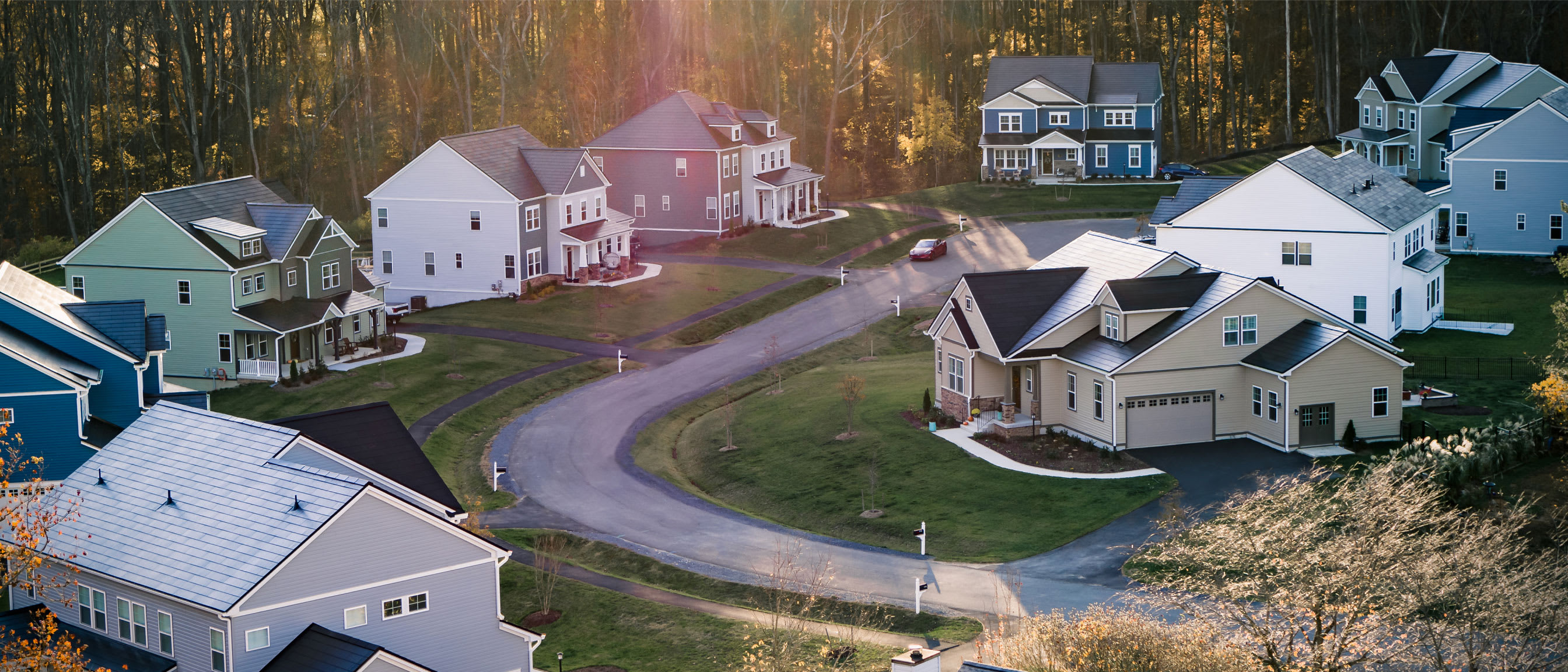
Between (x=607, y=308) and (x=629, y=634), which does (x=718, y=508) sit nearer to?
(x=629, y=634)

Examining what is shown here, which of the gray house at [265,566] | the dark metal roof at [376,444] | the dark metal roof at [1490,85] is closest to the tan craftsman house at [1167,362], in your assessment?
the dark metal roof at [376,444]

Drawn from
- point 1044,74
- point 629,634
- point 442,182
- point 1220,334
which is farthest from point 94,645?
point 1044,74

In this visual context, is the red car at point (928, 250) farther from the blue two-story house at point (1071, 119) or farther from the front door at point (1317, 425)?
the front door at point (1317, 425)

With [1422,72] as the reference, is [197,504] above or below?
below

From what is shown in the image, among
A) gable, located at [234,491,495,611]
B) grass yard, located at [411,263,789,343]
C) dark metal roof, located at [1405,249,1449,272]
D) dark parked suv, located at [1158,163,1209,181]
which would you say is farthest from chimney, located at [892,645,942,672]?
dark parked suv, located at [1158,163,1209,181]

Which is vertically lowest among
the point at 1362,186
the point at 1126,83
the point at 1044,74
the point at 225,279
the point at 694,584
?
the point at 694,584

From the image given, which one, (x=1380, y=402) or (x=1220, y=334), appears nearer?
(x=1380, y=402)

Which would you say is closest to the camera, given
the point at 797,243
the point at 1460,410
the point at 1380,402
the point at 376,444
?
the point at 376,444
